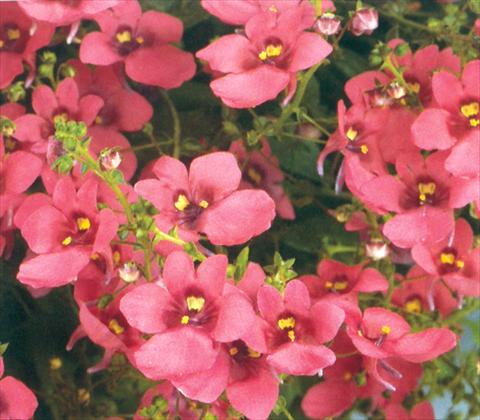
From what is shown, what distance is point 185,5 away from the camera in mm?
802

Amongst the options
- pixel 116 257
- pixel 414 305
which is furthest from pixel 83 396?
pixel 414 305

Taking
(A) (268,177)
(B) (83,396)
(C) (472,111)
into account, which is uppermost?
(C) (472,111)

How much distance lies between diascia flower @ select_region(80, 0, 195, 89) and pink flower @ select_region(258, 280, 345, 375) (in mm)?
219

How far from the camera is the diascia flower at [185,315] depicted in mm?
535

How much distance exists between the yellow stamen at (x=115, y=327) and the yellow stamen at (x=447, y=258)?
0.23 m

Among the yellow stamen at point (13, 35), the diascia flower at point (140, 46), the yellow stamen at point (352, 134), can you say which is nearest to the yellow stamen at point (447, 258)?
the yellow stamen at point (352, 134)

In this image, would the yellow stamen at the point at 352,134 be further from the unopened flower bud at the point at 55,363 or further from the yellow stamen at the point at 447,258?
the unopened flower bud at the point at 55,363

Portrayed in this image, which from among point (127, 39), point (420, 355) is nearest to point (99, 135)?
point (127, 39)

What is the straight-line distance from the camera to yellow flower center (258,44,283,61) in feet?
2.13

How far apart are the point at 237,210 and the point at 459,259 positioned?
19 cm

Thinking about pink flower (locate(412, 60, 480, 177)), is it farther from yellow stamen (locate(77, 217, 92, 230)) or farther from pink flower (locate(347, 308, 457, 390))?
yellow stamen (locate(77, 217, 92, 230))

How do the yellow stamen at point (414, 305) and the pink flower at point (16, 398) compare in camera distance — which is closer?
the pink flower at point (16, 398)

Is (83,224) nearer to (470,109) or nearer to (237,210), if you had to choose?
(237,210)

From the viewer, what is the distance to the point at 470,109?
0.65 metres
